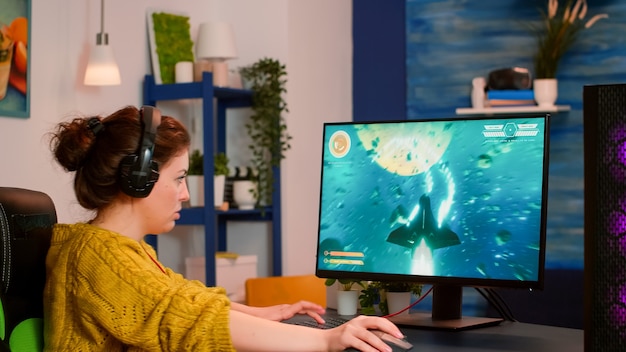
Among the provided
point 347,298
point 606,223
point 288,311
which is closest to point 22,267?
point 288,311

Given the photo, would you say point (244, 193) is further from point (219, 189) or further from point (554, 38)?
point (554, 38)

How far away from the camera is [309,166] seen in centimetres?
488

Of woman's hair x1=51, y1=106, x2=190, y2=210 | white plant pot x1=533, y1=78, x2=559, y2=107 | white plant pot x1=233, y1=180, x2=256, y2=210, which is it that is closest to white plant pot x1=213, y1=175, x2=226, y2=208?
white plant pot x1=233, y1=180, x2=256, y2=210

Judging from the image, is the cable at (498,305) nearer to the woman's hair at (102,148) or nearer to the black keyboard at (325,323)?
the black keyboard at (325,323)

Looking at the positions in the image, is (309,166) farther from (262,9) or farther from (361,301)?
(361,301)

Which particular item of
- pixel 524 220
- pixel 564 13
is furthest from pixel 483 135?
pixel 564 13

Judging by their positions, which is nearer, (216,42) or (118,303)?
(118,303)

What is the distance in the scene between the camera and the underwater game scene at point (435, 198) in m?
1.99

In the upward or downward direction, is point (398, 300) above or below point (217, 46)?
below

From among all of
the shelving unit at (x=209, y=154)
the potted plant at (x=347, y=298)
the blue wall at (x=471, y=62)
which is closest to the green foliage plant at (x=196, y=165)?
the shelving unit at (x=209, y=154)

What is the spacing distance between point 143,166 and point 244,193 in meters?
2.69

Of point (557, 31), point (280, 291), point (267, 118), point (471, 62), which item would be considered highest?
point (557, 31)

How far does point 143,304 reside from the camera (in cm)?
166

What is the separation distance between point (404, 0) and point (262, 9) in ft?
2.47
